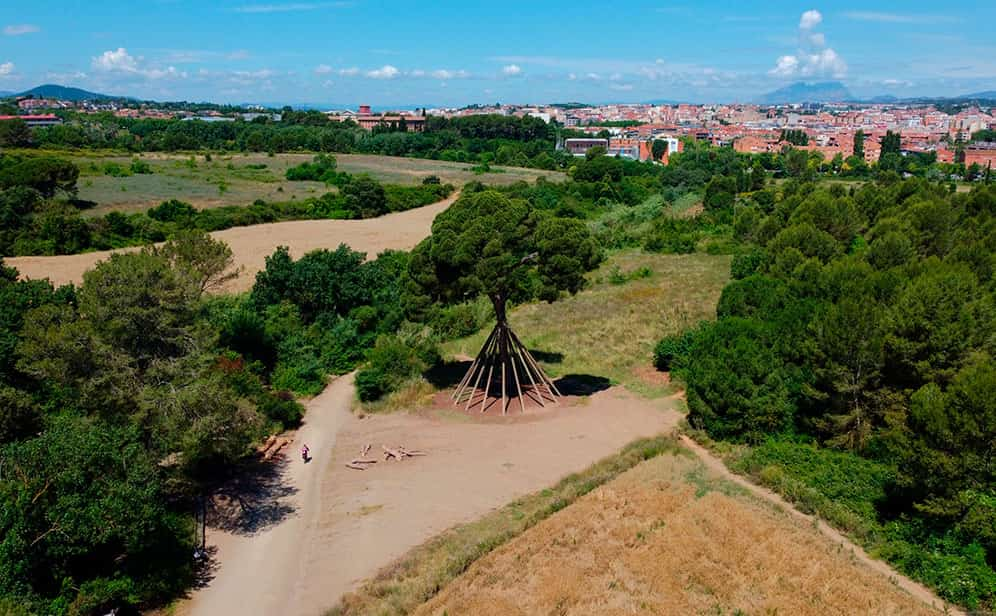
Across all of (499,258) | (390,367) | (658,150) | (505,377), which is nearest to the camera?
(499,258)

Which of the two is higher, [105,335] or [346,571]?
[105,335]

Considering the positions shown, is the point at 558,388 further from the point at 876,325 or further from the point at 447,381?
the point at 876,325

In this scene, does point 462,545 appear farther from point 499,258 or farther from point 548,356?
point 548,356

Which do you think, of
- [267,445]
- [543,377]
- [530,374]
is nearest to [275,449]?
[267,445]

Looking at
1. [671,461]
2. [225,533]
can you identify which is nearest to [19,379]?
[225,533]

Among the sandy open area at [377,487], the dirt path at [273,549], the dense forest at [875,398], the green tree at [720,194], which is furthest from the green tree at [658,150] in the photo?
the dirt path at [273,549]

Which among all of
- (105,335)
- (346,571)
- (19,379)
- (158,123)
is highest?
(158,123)

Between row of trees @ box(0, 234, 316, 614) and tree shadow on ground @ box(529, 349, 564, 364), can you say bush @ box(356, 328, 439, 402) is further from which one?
row of trees @ box(0, 234, 316, 614)
